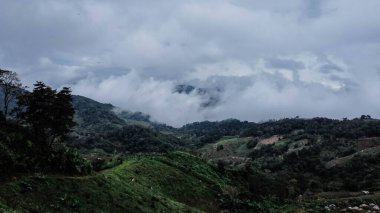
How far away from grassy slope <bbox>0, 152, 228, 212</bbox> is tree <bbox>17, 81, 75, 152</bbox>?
7.92 m

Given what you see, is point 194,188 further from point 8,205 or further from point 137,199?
point 8,205

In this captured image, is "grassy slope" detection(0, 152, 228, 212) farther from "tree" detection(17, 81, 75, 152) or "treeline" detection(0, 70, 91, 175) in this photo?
"tree" detection(17, 81, 75, 152)

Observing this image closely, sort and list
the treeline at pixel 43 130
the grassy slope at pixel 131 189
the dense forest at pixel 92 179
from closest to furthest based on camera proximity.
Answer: the grassy slope at pixel 131 189 < the dense forest at pixel 92 179 < the treeline at pixel 43 130

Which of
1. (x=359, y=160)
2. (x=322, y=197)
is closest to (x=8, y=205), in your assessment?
(x=322, y=197)

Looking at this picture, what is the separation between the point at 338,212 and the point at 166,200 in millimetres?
35176

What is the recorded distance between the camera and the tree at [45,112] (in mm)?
60312

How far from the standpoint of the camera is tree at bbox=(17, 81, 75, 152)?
198 feet

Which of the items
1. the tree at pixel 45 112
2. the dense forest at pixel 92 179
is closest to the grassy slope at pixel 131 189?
the dense forest at pixel 92 179

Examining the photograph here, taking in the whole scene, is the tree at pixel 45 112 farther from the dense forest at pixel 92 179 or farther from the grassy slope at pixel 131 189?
the grassy slope at pixel 131 189

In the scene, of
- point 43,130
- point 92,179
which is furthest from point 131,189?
point 43,130

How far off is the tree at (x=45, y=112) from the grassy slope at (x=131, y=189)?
7918mm

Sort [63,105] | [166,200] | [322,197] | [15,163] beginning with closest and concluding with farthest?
[15,163] < [63,105] < [166,200] < [322,197]

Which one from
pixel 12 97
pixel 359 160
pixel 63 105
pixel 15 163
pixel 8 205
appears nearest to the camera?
pixel 8 205

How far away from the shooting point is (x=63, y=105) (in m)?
61.2
